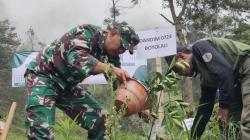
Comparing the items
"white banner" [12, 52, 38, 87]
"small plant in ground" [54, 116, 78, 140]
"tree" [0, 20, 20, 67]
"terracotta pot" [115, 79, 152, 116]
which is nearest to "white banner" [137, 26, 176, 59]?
"terracotta pot" [115, 79, 152, 116]

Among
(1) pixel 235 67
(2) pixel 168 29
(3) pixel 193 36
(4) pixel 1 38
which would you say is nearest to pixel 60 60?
(1) pixel 235 67

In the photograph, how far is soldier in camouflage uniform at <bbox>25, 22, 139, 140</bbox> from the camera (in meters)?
3.52

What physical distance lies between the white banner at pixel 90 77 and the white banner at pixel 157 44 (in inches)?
157

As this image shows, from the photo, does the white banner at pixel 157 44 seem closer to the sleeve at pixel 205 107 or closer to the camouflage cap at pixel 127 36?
the sleeve at pixel 205 107

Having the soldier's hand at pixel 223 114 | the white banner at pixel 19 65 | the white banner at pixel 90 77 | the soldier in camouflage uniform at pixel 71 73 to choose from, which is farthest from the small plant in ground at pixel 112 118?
the white banner at pixel 19 65

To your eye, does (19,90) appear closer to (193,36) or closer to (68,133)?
(193,36)

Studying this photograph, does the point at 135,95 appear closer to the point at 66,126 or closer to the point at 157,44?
the point at 66,126

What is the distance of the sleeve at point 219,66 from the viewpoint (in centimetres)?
342

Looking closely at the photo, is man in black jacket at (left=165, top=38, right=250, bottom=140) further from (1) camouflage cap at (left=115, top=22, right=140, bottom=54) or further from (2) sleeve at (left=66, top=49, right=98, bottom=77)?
(2) sleeve at (left=66, top=49, right=98, bottom=77)

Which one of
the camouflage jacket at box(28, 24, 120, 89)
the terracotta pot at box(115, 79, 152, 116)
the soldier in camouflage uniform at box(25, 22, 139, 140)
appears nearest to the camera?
the terracotta pot at box(115, 79, 152, 116)

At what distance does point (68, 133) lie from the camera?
6.32ft

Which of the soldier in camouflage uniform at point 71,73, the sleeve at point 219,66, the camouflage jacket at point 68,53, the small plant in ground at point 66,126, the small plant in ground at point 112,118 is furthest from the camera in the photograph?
the camouflage jacket at point 68,53

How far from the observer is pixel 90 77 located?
39.1 feet

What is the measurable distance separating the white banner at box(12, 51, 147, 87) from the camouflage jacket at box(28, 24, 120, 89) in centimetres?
699
